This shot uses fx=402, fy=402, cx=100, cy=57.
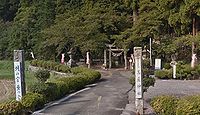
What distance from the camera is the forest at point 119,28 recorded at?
101 feet

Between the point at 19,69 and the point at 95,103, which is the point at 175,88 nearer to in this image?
the point at 95,103

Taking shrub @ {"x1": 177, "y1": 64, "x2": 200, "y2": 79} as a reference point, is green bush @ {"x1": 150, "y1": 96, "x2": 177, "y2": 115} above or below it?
below

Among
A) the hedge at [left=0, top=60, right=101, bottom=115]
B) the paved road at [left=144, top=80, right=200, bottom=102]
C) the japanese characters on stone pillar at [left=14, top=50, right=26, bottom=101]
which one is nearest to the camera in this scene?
the hedge at [left=0, top=60, right=101, bottom=115]

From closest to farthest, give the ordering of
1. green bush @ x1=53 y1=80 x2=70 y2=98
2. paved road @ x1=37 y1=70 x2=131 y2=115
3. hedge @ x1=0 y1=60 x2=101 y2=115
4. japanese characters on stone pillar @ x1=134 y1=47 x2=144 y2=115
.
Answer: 1. hedge @ x1=0 y1=60 x2=101 y2=115
2. japanese characters on stone pillar @ x1=134 y1=47 x2=144 y2=115
3. paved road @ x1=37 y1=70 x2=131 y2=115
4. green bush @ x1=53 y1=80 x2=70 y2=98

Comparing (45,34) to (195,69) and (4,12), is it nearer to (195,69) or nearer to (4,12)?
(195,69)

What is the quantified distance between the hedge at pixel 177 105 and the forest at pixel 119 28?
17124 millimetres

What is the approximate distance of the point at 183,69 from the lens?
2631 cm

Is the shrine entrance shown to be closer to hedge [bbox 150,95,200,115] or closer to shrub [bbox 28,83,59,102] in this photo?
shrub [bbox 28,83,59,102]

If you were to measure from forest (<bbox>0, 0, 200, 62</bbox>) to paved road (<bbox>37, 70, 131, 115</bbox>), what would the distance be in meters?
11.3

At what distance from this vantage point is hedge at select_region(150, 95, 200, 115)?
10.3m

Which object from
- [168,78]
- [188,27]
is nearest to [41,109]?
[168,78]

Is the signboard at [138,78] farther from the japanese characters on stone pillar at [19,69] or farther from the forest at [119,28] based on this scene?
the forest at [119,28]

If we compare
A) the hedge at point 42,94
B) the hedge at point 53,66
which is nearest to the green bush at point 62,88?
the hedge at point 42,94

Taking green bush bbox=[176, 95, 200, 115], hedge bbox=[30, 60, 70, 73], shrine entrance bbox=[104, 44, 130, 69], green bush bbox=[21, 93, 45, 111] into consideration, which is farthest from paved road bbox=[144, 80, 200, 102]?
shrine entrance bbox=[104, 44, 130, 69]
